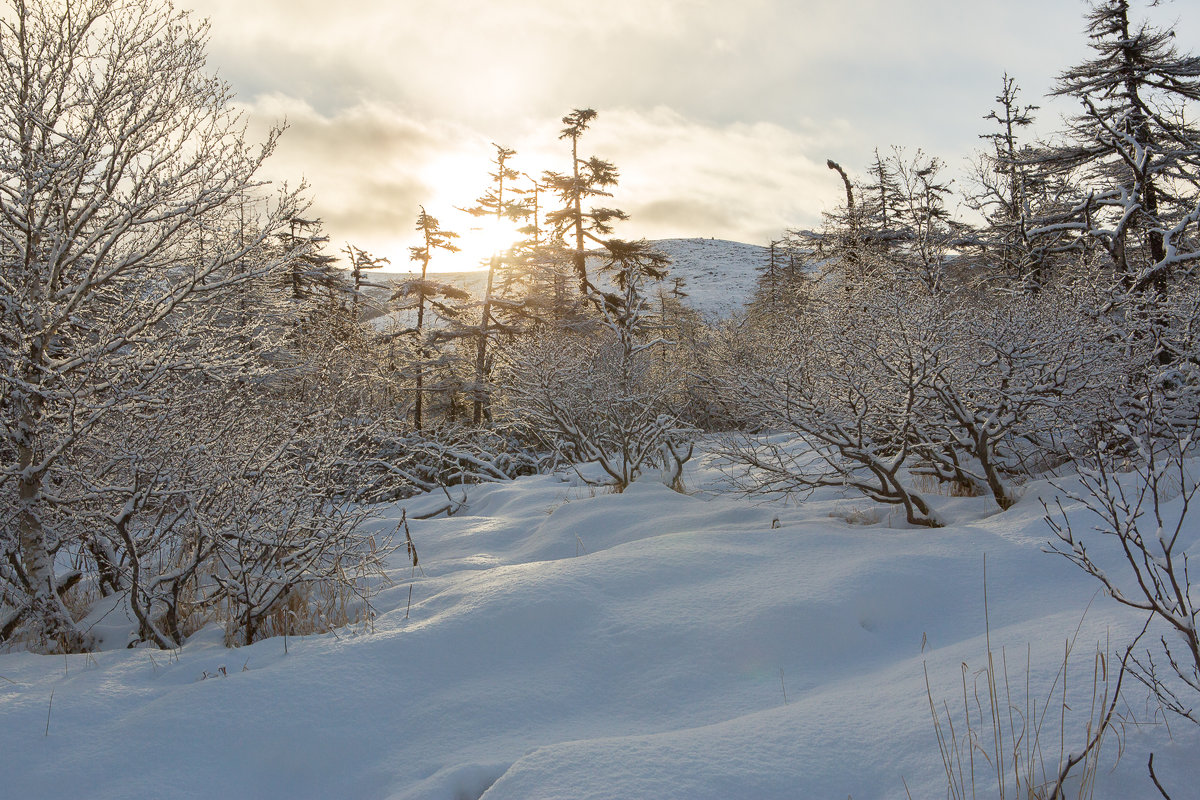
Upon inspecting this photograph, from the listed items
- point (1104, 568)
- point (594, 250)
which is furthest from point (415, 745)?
point (594, 250)

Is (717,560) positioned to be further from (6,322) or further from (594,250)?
(594,250)

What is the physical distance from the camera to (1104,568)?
12.5 feet

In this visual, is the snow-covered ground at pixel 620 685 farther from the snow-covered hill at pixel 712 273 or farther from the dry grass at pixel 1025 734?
the snow-covered hill at pixel 712 273

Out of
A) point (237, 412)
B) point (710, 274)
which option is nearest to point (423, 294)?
point (237, 412)

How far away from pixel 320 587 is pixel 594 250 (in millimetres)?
18974

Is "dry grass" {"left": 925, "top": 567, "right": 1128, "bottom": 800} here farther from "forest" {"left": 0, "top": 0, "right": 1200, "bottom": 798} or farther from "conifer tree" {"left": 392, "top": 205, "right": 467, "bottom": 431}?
"conifer tree" {"left": 392, "top": 205, "right": 467, "bottom": 431}

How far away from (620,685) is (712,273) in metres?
88.0

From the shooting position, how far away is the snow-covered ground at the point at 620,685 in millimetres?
2119

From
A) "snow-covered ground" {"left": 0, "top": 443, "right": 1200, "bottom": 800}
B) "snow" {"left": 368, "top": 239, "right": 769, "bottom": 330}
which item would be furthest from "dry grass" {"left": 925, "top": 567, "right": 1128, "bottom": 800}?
"snow" {"left": 368, "top": 239, "right": 769, "bottom": 330}

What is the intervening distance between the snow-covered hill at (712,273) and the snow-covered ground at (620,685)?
Answer: 59.5m

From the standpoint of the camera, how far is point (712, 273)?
87438mm

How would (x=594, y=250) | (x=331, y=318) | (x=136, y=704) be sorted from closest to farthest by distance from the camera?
(x=136, y=704), (x=331, y=318), (x=594, y=250)

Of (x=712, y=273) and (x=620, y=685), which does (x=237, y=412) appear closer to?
(x=620, y=685)

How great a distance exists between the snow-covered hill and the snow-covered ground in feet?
195
